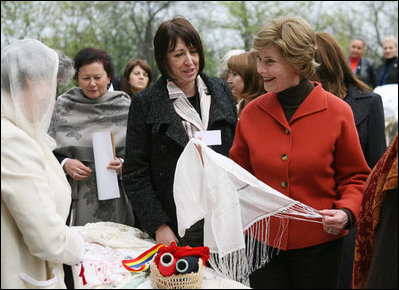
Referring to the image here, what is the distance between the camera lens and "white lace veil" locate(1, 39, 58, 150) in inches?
71.7

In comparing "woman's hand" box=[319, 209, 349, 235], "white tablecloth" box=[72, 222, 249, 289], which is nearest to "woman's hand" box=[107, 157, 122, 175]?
"white tablecloth" box=[72, 222, 249, 289]

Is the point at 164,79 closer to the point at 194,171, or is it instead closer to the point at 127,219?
the point at 194,171

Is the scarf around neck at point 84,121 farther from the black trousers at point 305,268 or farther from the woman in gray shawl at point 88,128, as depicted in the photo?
the black trousers at point 305,268

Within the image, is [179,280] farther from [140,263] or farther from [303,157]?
[303,157]

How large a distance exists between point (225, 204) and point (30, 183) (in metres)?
0.95

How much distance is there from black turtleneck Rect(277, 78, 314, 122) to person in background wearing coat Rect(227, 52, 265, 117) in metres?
1.28

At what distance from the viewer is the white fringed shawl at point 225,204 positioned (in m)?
2.30

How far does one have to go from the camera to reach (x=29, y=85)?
6.11 feet

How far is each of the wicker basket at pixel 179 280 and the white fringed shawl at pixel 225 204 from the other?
0.31m

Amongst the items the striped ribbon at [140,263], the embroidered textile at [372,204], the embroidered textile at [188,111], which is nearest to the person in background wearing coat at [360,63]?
the embroidered textile at [188,111]

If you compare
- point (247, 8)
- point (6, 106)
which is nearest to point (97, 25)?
point (247, 8)

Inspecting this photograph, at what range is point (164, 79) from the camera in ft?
9.78

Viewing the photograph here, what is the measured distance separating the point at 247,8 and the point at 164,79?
1202cm

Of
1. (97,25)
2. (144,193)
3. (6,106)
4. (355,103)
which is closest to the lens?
(6,106)
